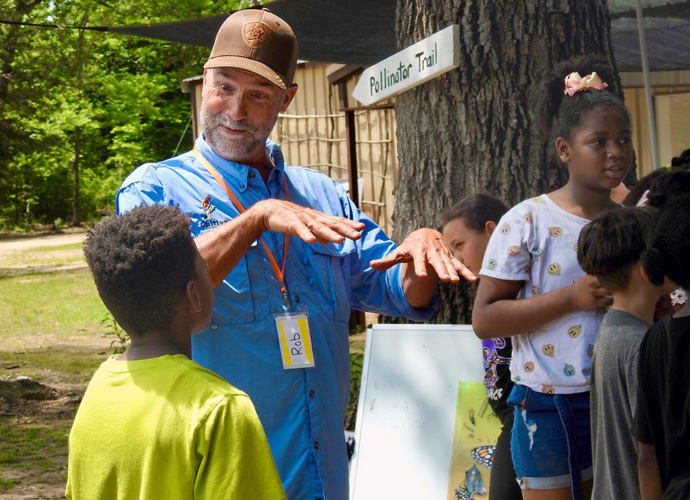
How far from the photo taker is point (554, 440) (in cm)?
261

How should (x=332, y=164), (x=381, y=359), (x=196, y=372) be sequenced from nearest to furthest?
(x=196, y=372) < (x=381, y=359) < (x=332, y=164)

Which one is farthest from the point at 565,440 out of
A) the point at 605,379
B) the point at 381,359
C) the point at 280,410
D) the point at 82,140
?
the point at 82,140

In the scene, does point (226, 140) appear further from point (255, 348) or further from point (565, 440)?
point (565, 440)

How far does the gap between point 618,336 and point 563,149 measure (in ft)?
2.41

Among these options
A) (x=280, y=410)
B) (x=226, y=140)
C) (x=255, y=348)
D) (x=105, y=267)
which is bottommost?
(x=280, y=410)

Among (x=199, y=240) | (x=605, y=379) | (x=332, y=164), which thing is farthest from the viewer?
(x=332, y=164)

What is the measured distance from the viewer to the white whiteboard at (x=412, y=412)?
3508mm

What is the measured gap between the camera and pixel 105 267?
1.85 meters

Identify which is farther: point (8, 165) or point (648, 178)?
point (8, 165)

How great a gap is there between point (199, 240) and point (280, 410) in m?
0.50

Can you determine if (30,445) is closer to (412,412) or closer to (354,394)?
(354,394)

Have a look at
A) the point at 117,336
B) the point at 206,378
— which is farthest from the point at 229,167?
the point at 117,336

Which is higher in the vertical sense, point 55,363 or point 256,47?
point 256,47

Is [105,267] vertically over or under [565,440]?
over
